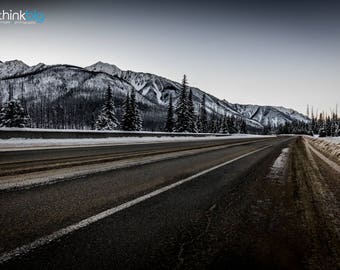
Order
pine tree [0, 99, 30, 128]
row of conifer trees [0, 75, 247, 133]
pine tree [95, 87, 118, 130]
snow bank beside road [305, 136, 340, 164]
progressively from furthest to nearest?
pine tree [95, 87, 118, 130] < row of conifer trees [0, 75, 247, 133] < pine tree [0, 99, 30, 128] < snow bank beside road [305, 136, 340, 164]

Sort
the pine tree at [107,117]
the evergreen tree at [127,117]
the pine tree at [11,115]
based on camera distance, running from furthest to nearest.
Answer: the pine tree at [107,117], the evergreen tree at [127,117], the pine tree at [11,115]

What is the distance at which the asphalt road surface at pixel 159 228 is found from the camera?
175 cm

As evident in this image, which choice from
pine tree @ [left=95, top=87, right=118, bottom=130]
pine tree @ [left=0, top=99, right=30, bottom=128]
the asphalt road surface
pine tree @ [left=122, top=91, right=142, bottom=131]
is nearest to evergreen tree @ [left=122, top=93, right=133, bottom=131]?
pine tree @ [left=122, top=91, right=142, bottom=131]

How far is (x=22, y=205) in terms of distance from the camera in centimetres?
285

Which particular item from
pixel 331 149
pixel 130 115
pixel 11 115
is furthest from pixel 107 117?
pixel 331 149

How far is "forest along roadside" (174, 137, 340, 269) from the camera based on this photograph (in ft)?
5.82

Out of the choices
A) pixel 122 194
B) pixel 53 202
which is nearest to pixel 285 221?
pixel 122 194

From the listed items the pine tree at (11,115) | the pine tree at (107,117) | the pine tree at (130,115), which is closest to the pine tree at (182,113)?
the pine tree at (130,115)

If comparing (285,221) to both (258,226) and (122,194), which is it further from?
(122,194)

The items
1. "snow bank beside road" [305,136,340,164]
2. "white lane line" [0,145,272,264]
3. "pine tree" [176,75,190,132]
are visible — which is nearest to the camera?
"white lane line" [0,145,272,264]

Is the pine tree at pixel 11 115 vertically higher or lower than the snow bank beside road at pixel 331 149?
higher

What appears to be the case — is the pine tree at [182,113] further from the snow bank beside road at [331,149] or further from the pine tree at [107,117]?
the snow bank beside road at [331,149]

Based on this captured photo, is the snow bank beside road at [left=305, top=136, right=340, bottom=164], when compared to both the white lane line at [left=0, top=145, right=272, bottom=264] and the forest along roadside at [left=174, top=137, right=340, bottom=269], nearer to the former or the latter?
the forest along roadside at [left=174, top=137, right=340, bottom=269]

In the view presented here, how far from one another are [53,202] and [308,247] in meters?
2.96
